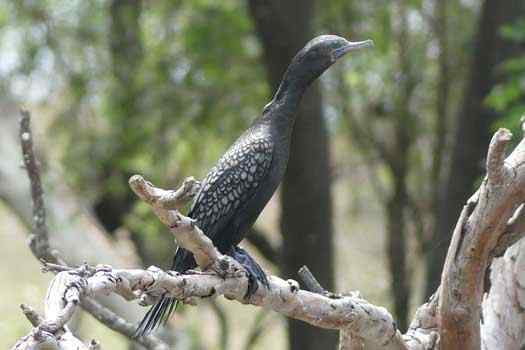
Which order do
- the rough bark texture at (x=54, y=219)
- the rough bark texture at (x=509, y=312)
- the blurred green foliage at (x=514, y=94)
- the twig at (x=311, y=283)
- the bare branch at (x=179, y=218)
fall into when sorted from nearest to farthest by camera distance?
1. the bare branch at (x=179, y=218)
2. the twig at (x=311, y=283)
3. the rough bark texture at (x=509, y=312)
4. the blurred green foliage at (x=514, y=94)
5. the rough bark texture at (x=54, y=219)

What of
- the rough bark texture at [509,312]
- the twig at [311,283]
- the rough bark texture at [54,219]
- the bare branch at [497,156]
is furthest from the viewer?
the rough bark texture at [54,219]

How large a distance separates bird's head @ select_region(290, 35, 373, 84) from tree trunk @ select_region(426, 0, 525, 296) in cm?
330

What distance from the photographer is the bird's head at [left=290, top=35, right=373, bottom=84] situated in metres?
4.02

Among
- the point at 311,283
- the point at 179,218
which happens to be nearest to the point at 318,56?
the point at 311,283

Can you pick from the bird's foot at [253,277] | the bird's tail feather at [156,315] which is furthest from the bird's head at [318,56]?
the bird's tail feather at [156,315]

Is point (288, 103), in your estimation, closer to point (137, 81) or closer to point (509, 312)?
point (509, 312)

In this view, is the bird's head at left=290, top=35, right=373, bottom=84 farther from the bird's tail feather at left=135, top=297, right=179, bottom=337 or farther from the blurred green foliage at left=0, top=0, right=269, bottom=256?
the blurred green foliage at left=0, top=0, right=269, bottom=256

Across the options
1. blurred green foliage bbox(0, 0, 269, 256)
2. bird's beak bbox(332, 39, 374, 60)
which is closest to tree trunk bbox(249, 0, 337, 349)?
blurred green foliage bbox(0, 0, 269, 256)

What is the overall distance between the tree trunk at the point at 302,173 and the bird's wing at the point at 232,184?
277 cm

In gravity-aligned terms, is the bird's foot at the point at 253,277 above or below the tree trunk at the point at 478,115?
below

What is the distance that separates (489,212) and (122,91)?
18.6 ft

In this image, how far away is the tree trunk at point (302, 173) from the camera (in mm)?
6906

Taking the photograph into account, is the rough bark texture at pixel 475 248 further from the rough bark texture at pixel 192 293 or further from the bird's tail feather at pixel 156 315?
the bird's tail feather at pixel 156 315

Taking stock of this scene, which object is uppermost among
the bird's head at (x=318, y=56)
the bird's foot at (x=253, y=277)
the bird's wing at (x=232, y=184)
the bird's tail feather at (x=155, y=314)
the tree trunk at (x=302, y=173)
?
the tree trunk at (x=302, y=173)
